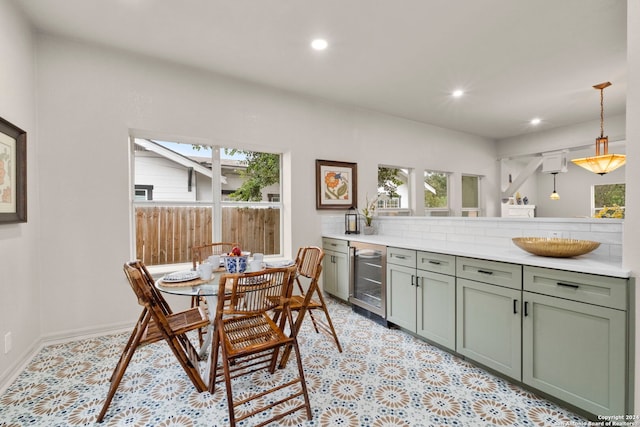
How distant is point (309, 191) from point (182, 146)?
1588 mm

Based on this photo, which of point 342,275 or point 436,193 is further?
point 436,193

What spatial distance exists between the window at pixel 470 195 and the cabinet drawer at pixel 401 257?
3638 mm

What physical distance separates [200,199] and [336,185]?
5.79 feet

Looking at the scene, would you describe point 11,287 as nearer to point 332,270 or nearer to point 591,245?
point 332,270

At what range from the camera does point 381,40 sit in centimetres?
267

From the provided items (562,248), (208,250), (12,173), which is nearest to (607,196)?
(562,248)

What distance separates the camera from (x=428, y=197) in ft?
17.8

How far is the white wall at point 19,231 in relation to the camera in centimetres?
207

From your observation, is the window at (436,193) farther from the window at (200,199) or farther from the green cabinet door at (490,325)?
the green cabinet door at (490,325)

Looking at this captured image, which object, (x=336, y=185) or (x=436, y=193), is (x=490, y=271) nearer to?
(x=336, y=185)

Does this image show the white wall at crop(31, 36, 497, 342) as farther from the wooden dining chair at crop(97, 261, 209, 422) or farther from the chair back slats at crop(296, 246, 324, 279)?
the chair back slats at crop(296, 246, 324, 279)

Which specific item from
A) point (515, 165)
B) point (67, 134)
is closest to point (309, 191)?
point (67, 134)

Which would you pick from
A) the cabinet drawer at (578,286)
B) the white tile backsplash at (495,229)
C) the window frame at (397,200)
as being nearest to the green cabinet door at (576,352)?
the cabinet drawer at (578,286)

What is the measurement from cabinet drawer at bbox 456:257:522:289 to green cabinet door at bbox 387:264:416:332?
0.49 m
